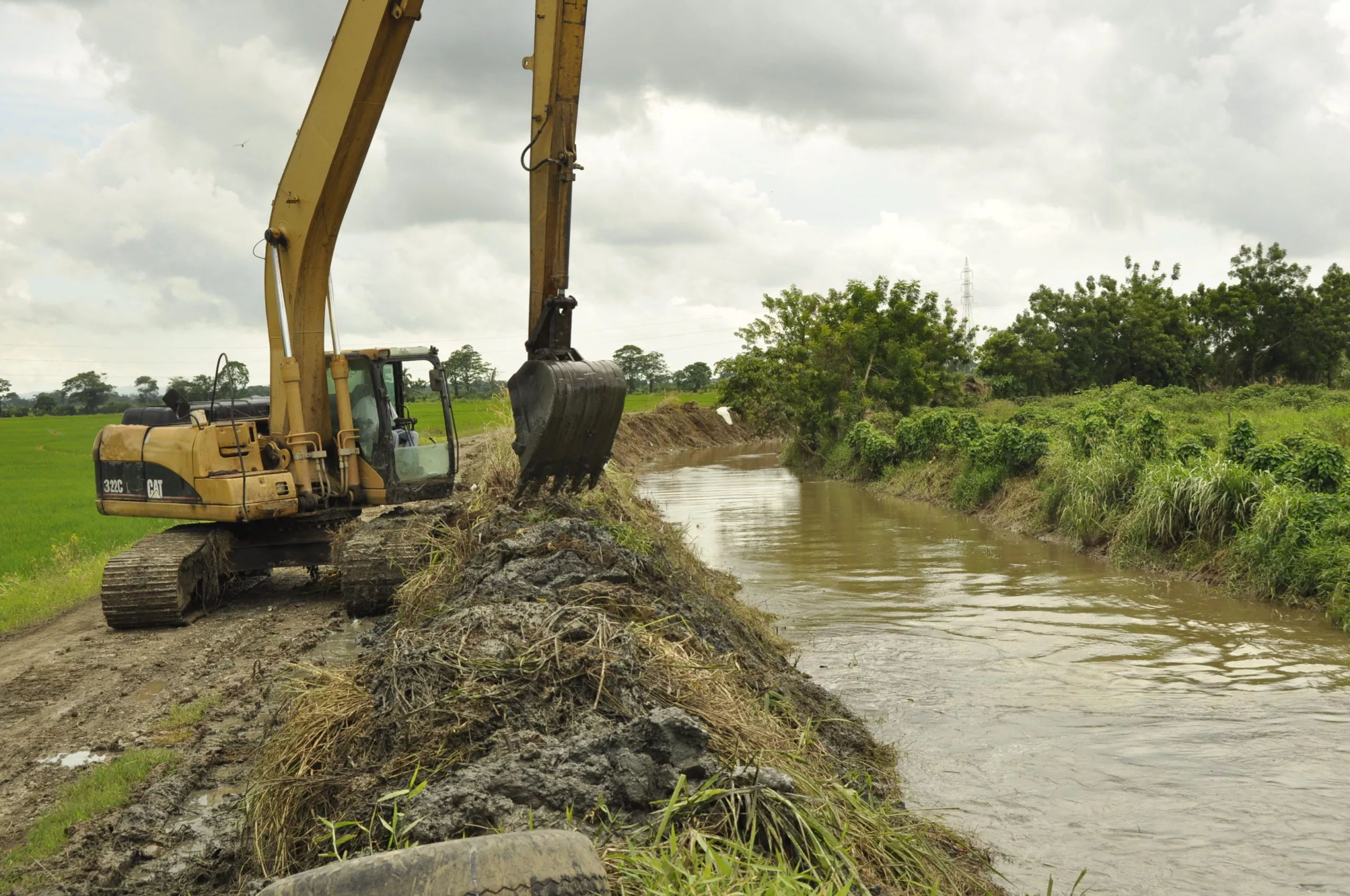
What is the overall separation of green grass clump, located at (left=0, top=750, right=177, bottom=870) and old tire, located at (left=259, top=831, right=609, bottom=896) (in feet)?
8.40

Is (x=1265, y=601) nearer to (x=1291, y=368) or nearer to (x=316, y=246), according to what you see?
(x=316, y=246)

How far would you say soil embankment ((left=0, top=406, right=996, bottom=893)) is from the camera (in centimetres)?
438

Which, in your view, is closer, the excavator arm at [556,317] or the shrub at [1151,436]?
the excavator arm at [556,317]

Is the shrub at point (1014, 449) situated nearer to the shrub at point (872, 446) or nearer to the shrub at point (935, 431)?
the shrub at point (935, 431)

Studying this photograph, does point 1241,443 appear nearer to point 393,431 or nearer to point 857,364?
A: point 393,431

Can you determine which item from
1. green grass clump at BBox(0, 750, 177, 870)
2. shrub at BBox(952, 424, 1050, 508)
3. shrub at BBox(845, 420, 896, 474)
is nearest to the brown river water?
shrub at BBox(952, 424, 1050, 508)

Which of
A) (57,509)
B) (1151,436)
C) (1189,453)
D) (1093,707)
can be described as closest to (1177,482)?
(1189,453)

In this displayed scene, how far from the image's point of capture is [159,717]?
24.6ft

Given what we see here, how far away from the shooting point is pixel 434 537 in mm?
10508

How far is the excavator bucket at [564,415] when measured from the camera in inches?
Result: 284

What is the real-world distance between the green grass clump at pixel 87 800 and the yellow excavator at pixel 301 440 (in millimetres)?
3962

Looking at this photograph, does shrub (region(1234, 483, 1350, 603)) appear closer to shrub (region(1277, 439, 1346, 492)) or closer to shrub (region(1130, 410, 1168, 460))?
shrub (region(1277, 439, 1346, 492))

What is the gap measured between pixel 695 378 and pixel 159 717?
87022mm

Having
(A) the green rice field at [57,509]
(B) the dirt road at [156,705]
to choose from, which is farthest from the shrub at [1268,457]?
(B) the dirt road at [156,705]
